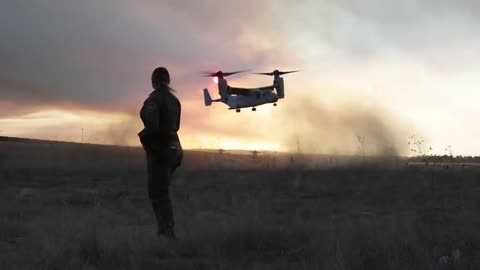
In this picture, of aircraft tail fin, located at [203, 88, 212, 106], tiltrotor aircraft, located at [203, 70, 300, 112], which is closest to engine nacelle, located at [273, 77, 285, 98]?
tiltrotor aircraft, located at [203, 70, 300, 112]

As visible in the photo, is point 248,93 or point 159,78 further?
point 248,93

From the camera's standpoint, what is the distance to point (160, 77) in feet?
27.9

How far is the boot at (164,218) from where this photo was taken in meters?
8.23

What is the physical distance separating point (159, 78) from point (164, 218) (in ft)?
6.26

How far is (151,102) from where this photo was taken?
826 centimetres

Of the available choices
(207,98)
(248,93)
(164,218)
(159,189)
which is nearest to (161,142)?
(159,189)

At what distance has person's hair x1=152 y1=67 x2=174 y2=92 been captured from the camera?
8.48 meters

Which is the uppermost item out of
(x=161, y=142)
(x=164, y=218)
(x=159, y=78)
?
Answer: (x=159, y=78)

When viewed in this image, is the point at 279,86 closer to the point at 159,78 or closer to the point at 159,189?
the point at 159,78

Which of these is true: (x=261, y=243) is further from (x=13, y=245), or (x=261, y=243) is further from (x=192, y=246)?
(x=13, y=245)

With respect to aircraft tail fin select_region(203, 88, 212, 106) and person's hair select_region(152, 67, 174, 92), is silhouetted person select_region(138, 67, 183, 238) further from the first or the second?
aircraft tail fin select_region(203, 88, 212, 106)

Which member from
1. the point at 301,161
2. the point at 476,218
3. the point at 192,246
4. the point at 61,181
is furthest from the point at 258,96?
the point at 192,246

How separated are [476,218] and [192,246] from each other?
566 cm

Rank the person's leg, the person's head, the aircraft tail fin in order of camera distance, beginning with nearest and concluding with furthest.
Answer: the person's leg < the person's head < the aircraft tail fin
